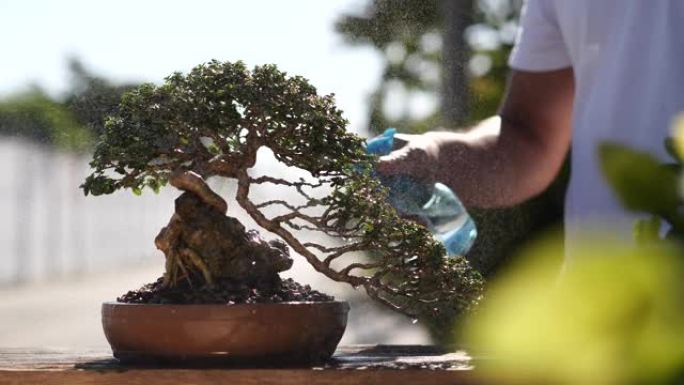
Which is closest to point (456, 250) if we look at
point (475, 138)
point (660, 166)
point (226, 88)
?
point (475, 138)

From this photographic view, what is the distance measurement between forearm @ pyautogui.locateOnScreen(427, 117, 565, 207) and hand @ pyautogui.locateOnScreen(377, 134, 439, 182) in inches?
4.2

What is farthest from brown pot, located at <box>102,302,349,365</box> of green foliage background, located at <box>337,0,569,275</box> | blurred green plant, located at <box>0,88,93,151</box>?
green foliage background, located at <box>337,0,569,275</box>

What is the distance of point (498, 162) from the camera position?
1.53 metres

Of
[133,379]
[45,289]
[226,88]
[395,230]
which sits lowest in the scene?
[45,289]

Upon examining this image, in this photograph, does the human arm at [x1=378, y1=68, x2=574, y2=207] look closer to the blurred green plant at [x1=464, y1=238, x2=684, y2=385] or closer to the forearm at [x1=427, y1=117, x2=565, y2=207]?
the forearm at [x1=427, y1=117, x2=565, y2=207]

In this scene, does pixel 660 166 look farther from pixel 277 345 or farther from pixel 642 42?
pixel 642 42

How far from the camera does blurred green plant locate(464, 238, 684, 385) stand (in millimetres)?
112

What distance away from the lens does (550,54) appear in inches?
60.7

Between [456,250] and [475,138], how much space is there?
201 millimetres

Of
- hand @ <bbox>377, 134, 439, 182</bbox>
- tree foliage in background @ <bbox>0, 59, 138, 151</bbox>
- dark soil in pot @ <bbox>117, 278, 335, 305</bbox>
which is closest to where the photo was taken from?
dark soil in pot @ <bbox>117, 278, 335, 305</bbox>

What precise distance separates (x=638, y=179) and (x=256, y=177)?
36.9 inches

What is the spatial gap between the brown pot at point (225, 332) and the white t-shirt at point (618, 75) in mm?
403

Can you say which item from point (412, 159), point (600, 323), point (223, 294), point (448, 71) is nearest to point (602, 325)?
point (600, 323)

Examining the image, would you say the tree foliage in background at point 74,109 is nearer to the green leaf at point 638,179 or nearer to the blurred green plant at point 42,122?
the blurred green plant at point 42,122
